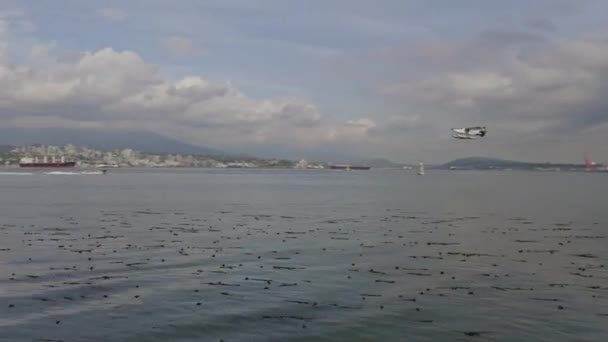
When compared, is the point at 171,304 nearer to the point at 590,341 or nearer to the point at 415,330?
the point at 415,330

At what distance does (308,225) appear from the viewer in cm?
5241

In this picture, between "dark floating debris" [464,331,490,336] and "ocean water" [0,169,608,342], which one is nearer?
"dark floating debris" [464,331,490,336]

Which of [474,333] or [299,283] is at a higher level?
[299,283]

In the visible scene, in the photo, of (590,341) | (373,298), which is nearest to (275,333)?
(373,298)

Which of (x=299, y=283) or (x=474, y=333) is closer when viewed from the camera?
(x=474, y=333)

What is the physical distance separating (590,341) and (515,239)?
25.7 metres

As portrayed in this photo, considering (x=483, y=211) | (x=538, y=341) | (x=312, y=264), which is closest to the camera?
(x=538, y=341)

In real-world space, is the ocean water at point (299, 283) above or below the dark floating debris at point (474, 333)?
above

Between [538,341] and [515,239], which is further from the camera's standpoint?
[515,239]

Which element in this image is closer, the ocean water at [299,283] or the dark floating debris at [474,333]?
the dark floating debris at [474,333]

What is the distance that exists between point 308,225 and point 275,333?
33.5 meters

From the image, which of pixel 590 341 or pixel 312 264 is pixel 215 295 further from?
pixel 590 341

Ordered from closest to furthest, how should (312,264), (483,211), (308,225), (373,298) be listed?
Result: (373,298)
(312,264)
(308,225)
(483,211)

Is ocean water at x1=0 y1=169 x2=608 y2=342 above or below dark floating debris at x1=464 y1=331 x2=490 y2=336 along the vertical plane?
above
